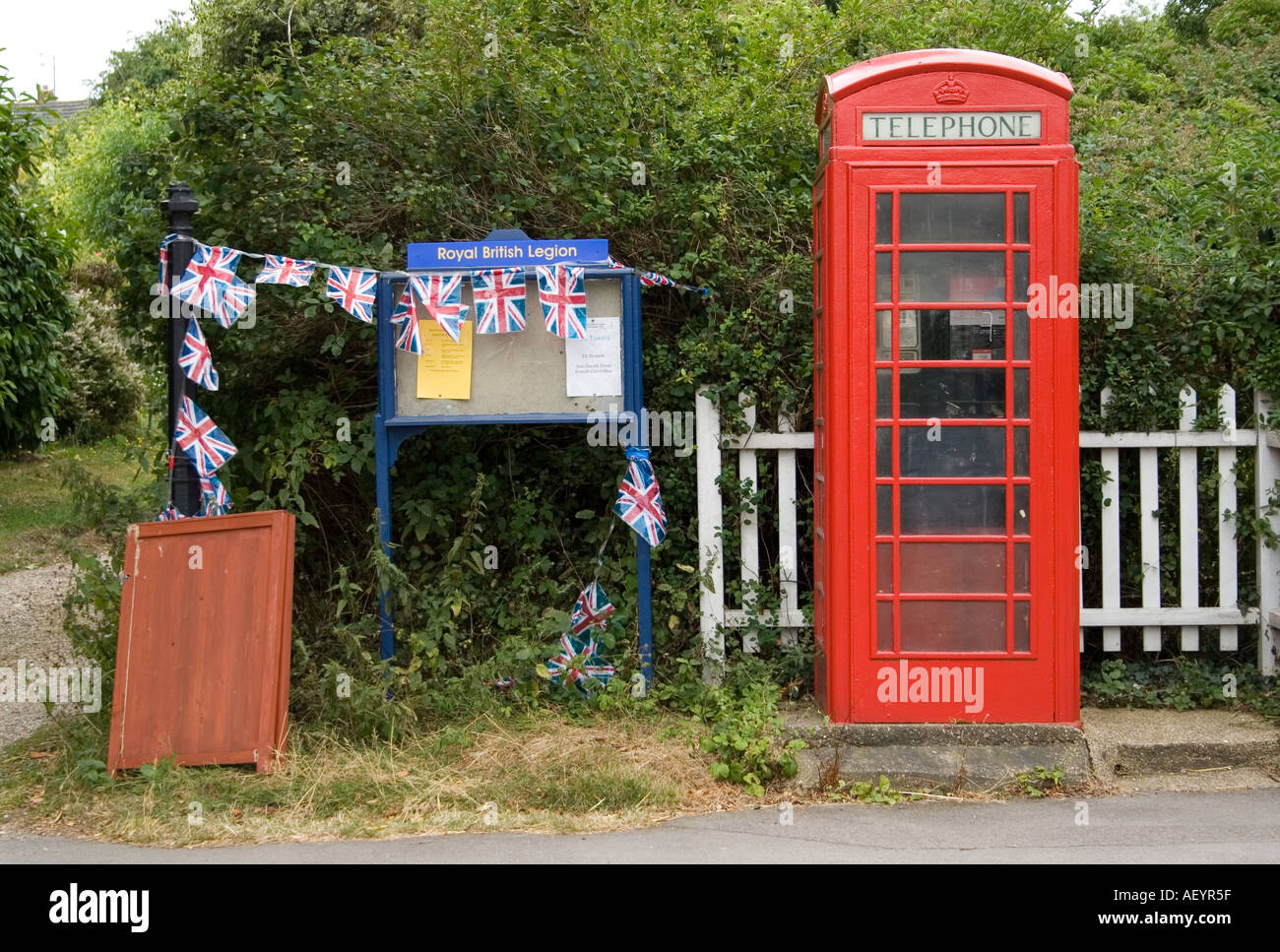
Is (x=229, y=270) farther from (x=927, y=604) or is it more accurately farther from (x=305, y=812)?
(x=927, y=604)

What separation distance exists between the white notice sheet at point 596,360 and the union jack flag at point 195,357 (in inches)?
67.9

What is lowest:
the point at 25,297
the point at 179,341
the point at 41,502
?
the point at 41,502

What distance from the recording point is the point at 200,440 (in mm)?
5945

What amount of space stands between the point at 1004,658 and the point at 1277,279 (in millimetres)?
2410

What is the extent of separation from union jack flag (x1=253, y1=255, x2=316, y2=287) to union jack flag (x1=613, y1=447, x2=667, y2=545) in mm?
1759

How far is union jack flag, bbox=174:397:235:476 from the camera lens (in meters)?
5.93

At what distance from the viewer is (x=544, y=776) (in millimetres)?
5203

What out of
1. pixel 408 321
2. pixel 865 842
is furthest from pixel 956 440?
pixel 408 321

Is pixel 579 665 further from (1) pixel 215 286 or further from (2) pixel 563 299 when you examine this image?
(1) pixel 215 286

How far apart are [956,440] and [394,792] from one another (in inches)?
109

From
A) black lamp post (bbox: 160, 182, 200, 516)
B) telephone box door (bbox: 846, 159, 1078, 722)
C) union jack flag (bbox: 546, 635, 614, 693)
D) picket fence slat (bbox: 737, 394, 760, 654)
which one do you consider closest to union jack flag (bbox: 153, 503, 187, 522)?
black lamp post (bbox: 160, 182, 200, 516)

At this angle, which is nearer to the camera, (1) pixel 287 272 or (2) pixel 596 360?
(1) pixel 287 272

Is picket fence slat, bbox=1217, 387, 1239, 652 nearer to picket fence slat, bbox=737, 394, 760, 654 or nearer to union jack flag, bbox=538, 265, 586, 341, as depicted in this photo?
picket fence slat, bbox=737, 394, 760, 654

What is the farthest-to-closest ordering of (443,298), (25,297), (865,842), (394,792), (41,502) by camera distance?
1. (41,502)
2. (25,297)
3. (443,298)
4. (394,792)
5. (865,842)
